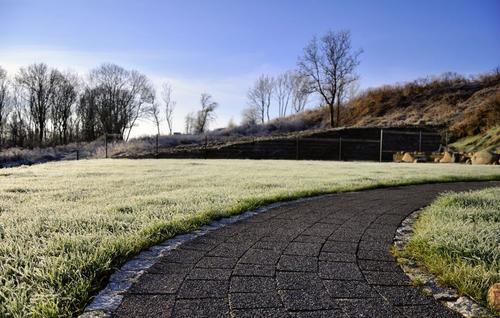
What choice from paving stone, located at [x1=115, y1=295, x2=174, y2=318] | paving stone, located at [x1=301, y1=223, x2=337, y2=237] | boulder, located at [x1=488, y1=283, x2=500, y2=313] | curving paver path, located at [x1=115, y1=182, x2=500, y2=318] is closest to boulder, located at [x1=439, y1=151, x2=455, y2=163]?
curving paver path, located at [x1=115, y1=182, x2=500, y2=318]

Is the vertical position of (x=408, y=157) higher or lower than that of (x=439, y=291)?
higher

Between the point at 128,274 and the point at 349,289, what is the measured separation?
1358mm

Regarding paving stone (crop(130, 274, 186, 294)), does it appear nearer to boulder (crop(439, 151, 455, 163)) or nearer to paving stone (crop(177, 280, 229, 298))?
paving stone (crop(177, 280, 229, 298))

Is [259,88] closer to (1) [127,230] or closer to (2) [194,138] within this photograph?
(2) [194,138]

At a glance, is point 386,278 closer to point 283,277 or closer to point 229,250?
point 283,277

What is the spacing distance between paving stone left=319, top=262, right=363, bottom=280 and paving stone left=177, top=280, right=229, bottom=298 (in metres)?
0.65

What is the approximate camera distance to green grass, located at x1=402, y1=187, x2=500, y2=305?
2.19m

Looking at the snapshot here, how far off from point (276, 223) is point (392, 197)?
9.14ft

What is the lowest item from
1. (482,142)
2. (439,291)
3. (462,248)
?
(439,291)

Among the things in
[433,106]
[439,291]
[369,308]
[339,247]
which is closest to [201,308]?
[369,308]

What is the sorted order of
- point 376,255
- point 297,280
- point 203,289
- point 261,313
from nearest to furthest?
point 261,313 < point 203,289 < point 297,280 < point 376,255

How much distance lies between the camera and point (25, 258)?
245cm

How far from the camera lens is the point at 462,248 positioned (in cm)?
269

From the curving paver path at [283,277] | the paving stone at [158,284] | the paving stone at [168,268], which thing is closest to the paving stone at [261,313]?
the curving paver path at [283,277]
